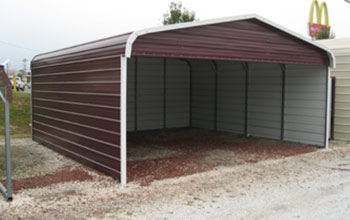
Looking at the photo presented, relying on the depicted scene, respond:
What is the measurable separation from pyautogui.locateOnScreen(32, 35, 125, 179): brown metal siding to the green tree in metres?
12.7

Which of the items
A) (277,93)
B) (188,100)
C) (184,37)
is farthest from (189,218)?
(188,100)

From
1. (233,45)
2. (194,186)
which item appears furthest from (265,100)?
(194,186)

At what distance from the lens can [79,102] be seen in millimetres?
7375

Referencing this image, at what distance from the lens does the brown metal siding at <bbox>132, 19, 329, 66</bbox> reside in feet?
20.4

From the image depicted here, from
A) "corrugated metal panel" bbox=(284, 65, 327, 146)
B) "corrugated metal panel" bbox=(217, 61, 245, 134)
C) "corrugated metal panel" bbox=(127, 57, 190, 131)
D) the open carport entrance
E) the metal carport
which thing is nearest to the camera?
the metal carport

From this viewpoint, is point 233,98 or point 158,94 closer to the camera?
point 233,98

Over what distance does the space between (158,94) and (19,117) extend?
17.9 feet

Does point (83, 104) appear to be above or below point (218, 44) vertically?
below

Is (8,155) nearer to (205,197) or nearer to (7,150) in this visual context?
(7,150)

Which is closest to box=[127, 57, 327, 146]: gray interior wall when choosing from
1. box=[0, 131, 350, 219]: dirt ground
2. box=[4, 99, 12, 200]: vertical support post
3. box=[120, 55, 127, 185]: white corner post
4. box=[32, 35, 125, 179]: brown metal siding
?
box=[0, 131, 350, 219]: dirt ground

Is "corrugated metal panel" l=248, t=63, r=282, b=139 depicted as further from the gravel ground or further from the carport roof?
the gravel ground

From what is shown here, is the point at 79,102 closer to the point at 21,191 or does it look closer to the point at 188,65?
the point at 21,191

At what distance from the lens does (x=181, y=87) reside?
1357 cm

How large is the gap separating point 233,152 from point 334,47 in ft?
14.7
